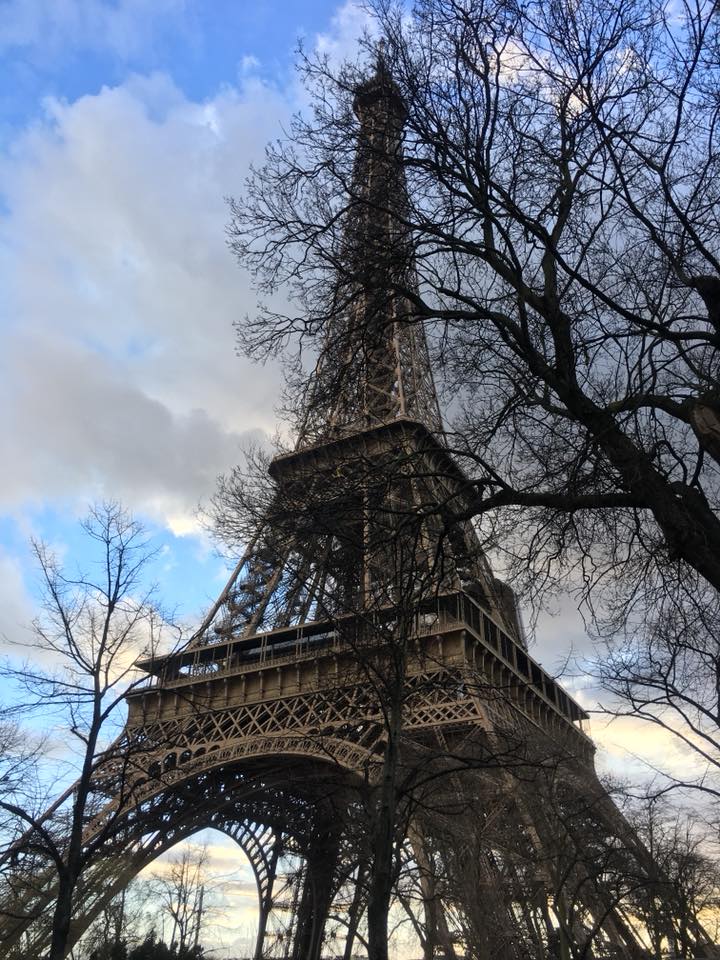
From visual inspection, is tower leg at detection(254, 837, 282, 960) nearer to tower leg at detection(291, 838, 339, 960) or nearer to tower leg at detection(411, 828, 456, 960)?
tower leg at detection(291, 838, 339, 960)

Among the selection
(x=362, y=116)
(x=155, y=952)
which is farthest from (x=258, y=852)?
(x=362, y=116)

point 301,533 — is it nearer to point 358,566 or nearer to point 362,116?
point 358,566

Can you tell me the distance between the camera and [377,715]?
20.8 m

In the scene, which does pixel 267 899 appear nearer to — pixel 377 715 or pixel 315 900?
pixel 315 900

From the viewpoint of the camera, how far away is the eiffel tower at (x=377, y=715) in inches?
297

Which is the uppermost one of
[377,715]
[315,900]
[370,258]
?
[377,715]

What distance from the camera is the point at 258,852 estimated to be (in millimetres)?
32219

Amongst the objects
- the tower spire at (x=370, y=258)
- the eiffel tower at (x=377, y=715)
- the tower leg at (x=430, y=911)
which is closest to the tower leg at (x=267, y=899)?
the eiffel tower at (x=377, y=715)

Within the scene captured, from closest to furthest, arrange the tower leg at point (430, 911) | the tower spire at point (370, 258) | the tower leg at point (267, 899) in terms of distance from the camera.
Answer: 1. the tower spire at point (370, 258)
2. the tower leg at point (430, 911)
3. the tower leg at point (267, 899)

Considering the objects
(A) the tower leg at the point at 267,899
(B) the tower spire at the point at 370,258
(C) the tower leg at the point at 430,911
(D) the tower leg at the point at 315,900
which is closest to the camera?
(B) the tower spire at the point at 370,258

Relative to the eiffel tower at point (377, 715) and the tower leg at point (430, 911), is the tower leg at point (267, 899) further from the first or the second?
the tower leg at point (430, 911)

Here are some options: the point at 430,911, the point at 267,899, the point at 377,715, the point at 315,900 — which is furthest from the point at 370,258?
the point at 267,899

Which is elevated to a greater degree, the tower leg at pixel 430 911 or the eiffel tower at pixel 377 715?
the eiffel tower at pixel 377 715

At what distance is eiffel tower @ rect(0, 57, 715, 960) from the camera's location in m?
7.55
